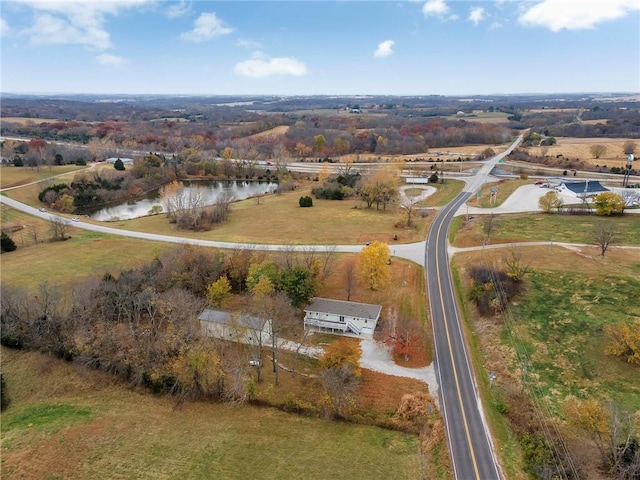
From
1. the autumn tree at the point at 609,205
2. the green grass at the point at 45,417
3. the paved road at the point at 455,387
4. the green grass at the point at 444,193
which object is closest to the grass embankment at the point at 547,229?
the autumn tree at the point at 609,205

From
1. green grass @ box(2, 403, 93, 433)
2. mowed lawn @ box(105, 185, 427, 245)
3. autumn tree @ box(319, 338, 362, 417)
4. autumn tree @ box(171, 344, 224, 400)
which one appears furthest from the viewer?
mowed lawn @ box(105, 185, 427, 245)

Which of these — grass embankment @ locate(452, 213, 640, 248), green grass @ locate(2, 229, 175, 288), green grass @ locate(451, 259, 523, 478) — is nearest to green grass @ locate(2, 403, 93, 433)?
green grass @ locate(2, 229, 175, 288)

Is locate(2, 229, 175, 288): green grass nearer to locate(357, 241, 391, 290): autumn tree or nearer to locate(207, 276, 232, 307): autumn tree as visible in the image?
locate(207, 276, 232, 307): autumn tree

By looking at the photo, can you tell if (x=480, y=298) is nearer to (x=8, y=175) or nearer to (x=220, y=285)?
(x=220, y=285)

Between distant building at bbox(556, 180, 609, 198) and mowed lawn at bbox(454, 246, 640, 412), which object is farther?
distant building at bbox(556, 180, 609, 198)

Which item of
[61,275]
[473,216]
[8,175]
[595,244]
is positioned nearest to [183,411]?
[61,275]

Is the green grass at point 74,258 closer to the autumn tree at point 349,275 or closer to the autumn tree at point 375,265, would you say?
the autumn tree at point 349,275
